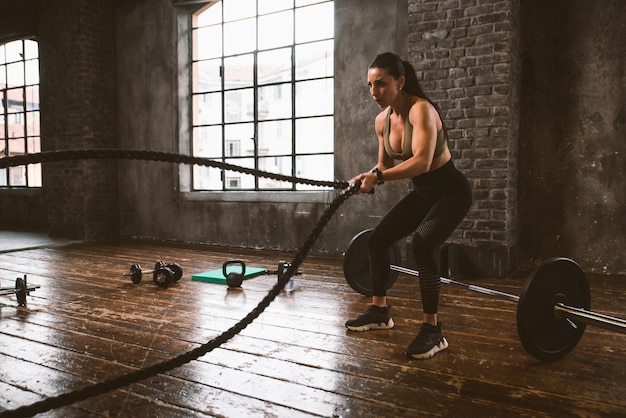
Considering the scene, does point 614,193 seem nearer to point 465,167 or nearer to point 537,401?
point 465,167

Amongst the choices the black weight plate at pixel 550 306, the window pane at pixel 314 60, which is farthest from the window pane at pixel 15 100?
the black weight plate at pixel 550 306

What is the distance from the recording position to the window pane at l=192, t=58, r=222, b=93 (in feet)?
21.3

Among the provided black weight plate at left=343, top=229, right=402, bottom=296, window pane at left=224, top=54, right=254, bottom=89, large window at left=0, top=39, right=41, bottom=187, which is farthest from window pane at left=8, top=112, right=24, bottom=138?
black weight plate at left=343, top=229, right=402, bottom=296

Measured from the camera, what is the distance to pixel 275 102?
238 inches

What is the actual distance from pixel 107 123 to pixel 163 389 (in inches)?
228

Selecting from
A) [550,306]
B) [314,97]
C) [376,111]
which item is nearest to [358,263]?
[550,306]

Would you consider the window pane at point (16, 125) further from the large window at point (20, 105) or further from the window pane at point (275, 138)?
the window pane at point (275, 138)

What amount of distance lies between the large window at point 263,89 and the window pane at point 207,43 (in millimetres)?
12

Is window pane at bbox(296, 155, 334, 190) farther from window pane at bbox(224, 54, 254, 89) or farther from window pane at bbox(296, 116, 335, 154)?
window pane at bbox(224, 54, 254, 89)

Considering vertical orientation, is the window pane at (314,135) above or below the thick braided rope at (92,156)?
above

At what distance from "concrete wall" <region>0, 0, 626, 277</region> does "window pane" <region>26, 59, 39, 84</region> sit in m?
0.60

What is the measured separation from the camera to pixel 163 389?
77.9 inches

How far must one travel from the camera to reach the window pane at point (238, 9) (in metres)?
6.24

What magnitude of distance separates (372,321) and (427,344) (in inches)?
17.6
